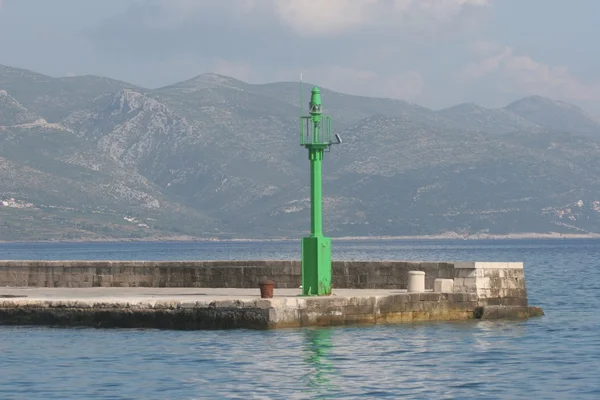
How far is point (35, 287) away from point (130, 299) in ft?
37.8

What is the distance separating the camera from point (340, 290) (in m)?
41.5

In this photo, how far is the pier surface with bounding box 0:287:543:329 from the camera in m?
35.1

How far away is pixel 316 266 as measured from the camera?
121 feet

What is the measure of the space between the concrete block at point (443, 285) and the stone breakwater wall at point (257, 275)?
0.18 m

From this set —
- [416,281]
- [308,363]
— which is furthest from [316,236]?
[308,363]

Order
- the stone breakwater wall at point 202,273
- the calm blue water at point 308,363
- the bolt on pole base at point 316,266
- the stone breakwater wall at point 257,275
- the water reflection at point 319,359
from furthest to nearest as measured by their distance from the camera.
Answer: the stone breakwater wall at point 202,273 < the stone breakwater wall at point 257,275 < the bolt on pole base at point 316,266 < the water reflection at point 319,359 < the calm blue water at point 308,363

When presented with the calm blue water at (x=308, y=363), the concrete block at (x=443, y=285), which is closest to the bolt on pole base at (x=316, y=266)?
the calm blue water at (x=308, y=363)

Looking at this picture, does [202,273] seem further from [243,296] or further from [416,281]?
[416,281]

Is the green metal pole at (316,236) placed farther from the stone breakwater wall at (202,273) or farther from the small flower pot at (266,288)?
the stone breakwater wall at (202,273)

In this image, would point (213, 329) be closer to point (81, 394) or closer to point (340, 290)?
point (340, 290)

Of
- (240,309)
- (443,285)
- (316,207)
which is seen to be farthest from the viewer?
(443,285)

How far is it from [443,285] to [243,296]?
566 cm

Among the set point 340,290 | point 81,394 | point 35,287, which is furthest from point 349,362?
point 35,287

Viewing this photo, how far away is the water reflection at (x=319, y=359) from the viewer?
89.6 feet
